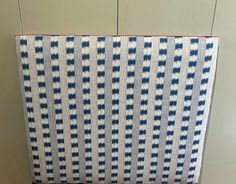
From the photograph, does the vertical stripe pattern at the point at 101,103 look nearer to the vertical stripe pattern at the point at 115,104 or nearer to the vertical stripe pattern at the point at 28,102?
the vertical stripe pattern at the point at 115,104

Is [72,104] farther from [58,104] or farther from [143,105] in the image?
[143,105]

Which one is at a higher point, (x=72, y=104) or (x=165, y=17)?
(x=165, y=17)

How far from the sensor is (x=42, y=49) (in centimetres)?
90

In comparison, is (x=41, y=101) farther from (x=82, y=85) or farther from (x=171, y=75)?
(x=171, y=75)

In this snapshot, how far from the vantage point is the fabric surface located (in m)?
0.90

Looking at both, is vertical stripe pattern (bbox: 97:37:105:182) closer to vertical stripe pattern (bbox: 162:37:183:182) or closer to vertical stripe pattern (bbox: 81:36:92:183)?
vertical stripe pattern (bbox: 81:36:92:183)

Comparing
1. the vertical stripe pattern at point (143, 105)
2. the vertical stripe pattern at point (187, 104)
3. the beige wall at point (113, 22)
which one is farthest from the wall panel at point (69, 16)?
the vertical stripe pattern at point (187, 104)

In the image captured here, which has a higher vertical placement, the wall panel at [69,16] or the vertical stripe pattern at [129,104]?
the wall panel at [69,16]

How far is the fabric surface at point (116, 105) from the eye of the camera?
2.97ft

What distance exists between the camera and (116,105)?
3.16 feet
